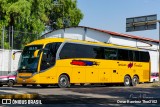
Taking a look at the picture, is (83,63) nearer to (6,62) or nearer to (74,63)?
(74,63)

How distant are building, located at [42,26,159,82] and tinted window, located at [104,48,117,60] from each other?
1442 cm

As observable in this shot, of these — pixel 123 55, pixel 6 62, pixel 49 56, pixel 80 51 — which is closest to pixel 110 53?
pixel 123 55

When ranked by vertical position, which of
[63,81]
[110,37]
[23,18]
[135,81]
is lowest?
[135,81]

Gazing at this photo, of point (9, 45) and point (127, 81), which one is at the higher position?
point (9, 45)

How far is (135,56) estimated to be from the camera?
32.9 meters

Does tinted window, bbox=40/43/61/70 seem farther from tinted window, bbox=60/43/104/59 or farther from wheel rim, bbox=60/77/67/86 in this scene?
wheel rim, bbox=60/77/67/86

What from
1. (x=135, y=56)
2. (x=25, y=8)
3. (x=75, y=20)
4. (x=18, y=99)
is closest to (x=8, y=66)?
(x=25, y=8)

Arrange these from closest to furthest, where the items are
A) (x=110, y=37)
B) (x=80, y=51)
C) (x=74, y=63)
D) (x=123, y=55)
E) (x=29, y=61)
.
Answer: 1. (x=29, y=61)
2. (x=74, y=63)
3. (x=80, y=51)
4. (x=123, y=55)
5. (x=110, y=37)

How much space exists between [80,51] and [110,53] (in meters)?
3.76

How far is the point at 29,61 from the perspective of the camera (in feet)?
82.2

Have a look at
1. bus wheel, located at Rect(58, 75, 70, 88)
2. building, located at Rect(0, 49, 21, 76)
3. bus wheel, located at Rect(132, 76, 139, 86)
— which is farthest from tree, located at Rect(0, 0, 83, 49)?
bus wheel, located at Rect(58, 75, 70, 88)

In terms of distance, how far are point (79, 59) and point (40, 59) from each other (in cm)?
330

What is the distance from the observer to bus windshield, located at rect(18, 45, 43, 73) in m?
24.6

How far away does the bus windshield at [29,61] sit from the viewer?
2459 cm
